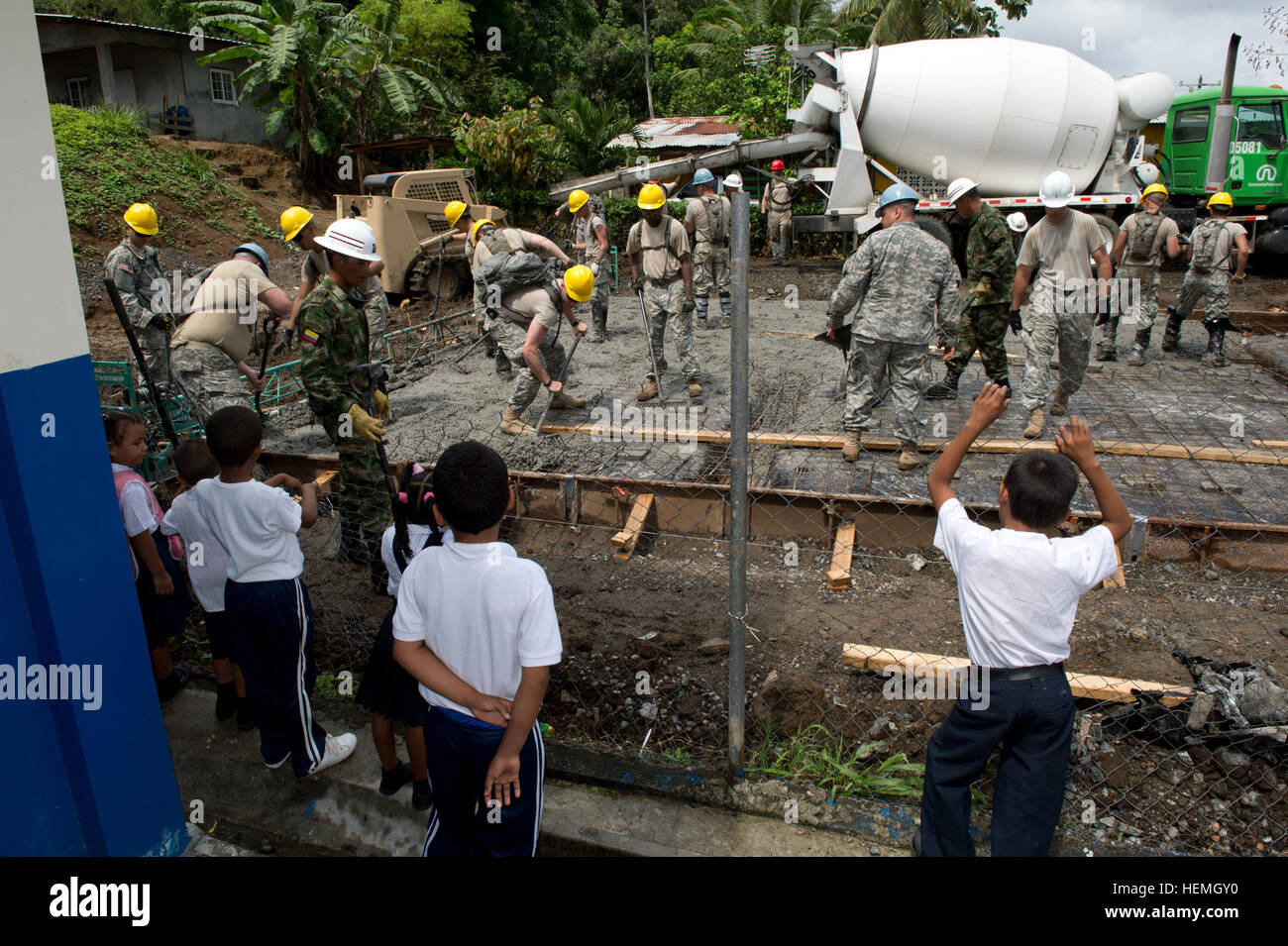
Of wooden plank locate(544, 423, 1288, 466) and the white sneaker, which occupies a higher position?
wooden plank locate(544, 423, 1288, 466)

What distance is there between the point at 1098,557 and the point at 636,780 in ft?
5.07

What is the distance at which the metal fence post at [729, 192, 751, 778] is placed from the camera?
220 cm

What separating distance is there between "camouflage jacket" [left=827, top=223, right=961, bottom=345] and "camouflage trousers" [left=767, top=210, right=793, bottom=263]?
28.8 ft

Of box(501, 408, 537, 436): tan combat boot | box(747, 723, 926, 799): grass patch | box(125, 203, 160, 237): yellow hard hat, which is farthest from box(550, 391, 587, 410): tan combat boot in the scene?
box(747, 723, 926, 799): grass patch

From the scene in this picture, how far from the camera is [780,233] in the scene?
14070mm

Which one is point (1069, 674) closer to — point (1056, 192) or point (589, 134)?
point (1056, 192)

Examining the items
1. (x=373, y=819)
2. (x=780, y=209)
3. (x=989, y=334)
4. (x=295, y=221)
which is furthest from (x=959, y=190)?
(x=780, y=209)

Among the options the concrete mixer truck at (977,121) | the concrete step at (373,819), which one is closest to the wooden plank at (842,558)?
the concrete step at (373,819)

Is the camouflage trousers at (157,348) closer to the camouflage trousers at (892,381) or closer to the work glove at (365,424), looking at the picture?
the work glove at (365,424)

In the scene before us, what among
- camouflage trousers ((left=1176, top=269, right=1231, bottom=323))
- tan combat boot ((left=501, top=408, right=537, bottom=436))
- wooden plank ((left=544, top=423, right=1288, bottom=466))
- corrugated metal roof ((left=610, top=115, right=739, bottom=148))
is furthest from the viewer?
corrugated metal roof ((left=610, top=115, right=739, bottom=148))

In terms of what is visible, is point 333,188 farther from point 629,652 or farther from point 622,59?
point 629,652

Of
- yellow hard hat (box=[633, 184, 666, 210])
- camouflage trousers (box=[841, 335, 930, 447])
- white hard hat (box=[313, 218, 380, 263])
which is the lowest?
camouflage trousers (box=[841, 335, 930, 447])

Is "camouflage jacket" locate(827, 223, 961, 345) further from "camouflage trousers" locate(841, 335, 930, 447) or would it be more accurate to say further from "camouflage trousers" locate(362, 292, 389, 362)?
"camouflage trousers" locate(362, 292, 389, 362)

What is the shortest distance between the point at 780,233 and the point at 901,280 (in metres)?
9.62
